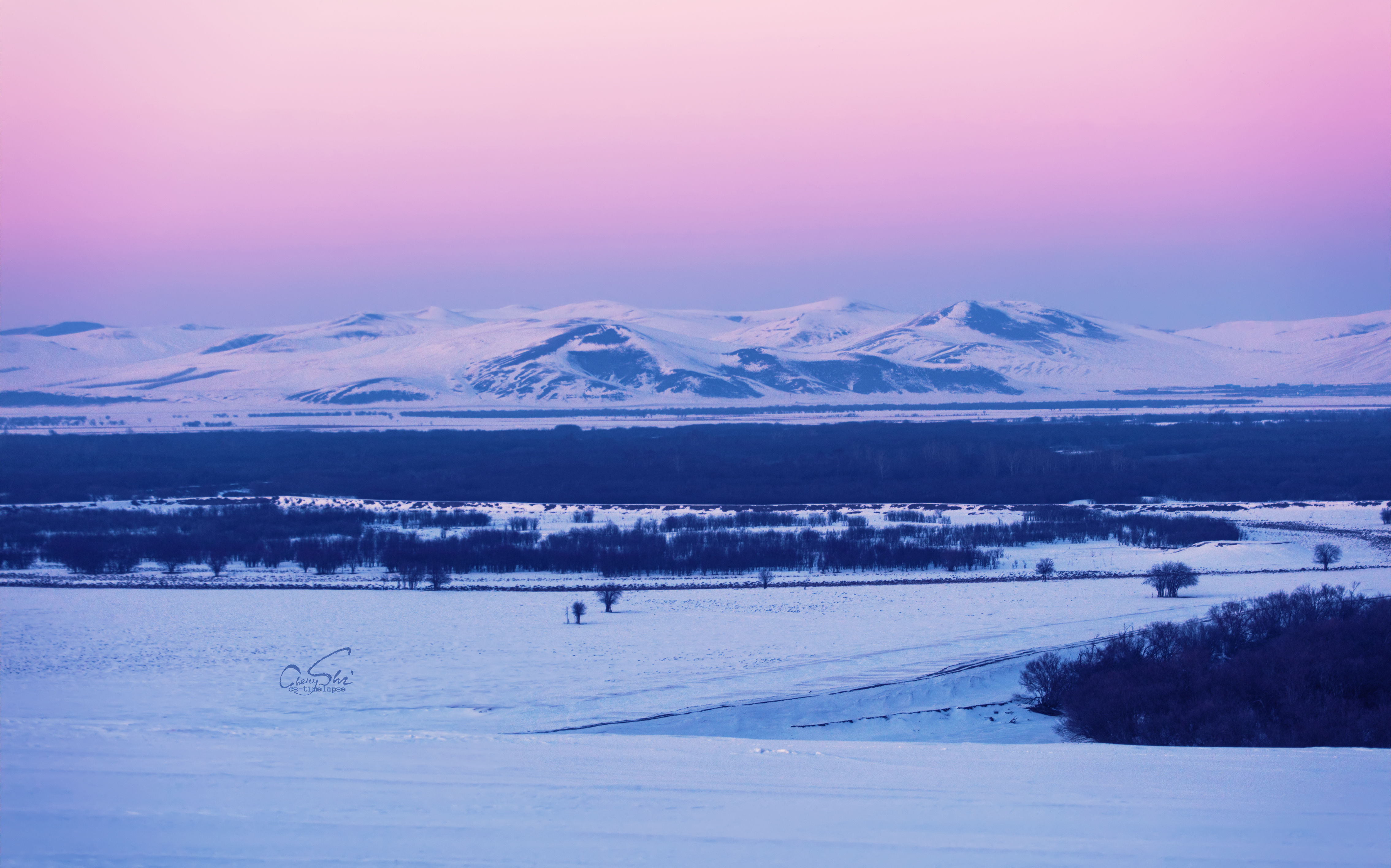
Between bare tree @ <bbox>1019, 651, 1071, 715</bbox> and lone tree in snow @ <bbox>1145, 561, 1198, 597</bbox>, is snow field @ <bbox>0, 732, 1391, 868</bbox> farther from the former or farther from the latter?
lone tree in snow @ <bbox>1145, 561, 1198, 597</bbox>

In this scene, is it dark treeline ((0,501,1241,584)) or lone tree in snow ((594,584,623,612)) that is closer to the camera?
lone tree in snow ((594,584,623,612))

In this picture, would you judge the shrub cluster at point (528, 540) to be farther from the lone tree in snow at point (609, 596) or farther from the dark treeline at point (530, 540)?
the lone tree in snow at point (609, 596)

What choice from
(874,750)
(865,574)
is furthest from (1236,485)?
(874,750)

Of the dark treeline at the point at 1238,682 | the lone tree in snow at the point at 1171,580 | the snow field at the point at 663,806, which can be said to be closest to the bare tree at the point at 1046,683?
the dark treeline at the point at 1238,682

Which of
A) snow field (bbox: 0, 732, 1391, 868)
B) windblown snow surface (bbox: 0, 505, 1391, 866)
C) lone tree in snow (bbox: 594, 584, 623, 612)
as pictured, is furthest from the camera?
lone tree in snow (bbox: 594, 584, 623, 612)

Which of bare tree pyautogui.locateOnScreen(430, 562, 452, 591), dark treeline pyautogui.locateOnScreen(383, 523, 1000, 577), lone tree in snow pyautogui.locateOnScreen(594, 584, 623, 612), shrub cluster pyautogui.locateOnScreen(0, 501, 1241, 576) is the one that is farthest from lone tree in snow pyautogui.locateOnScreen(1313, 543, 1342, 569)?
bare tree pyautogui.locateOnScreen(430, 562, 452, 591)

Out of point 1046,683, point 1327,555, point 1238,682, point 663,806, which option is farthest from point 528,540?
point 663,806

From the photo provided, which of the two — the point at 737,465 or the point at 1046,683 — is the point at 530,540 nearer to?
the point at 1046,683
